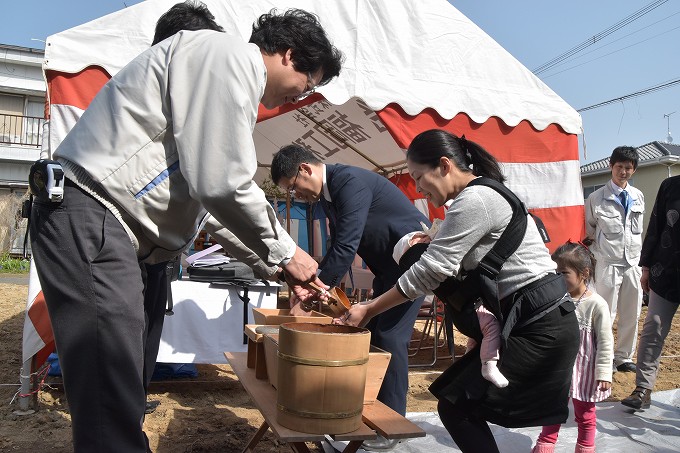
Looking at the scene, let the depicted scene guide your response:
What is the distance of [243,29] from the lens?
4.19m

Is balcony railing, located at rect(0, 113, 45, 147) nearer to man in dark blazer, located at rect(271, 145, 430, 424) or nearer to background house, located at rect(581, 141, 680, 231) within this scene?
background house, located at rect(581, 141, 680, 231)

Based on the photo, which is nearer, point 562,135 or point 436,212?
point 562,135

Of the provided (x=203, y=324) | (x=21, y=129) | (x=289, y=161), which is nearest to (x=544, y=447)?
(x=289, y=161)

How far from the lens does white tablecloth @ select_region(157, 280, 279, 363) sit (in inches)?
157

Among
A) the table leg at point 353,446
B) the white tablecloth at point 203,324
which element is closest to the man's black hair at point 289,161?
the white tablecloth at point 203,324

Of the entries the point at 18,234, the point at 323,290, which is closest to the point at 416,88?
the point at 323,290

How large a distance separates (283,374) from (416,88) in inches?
124

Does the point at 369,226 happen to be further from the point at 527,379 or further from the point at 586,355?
the point at 527,379

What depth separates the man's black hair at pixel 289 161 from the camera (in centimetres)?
333

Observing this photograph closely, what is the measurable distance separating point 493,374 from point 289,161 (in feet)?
5.92

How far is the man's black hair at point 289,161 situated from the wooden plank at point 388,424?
57.3 inches

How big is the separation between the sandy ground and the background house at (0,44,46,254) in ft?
51.7

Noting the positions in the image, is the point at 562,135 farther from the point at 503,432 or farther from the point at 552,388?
the point at 552,388

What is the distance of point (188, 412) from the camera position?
12.6 ft
